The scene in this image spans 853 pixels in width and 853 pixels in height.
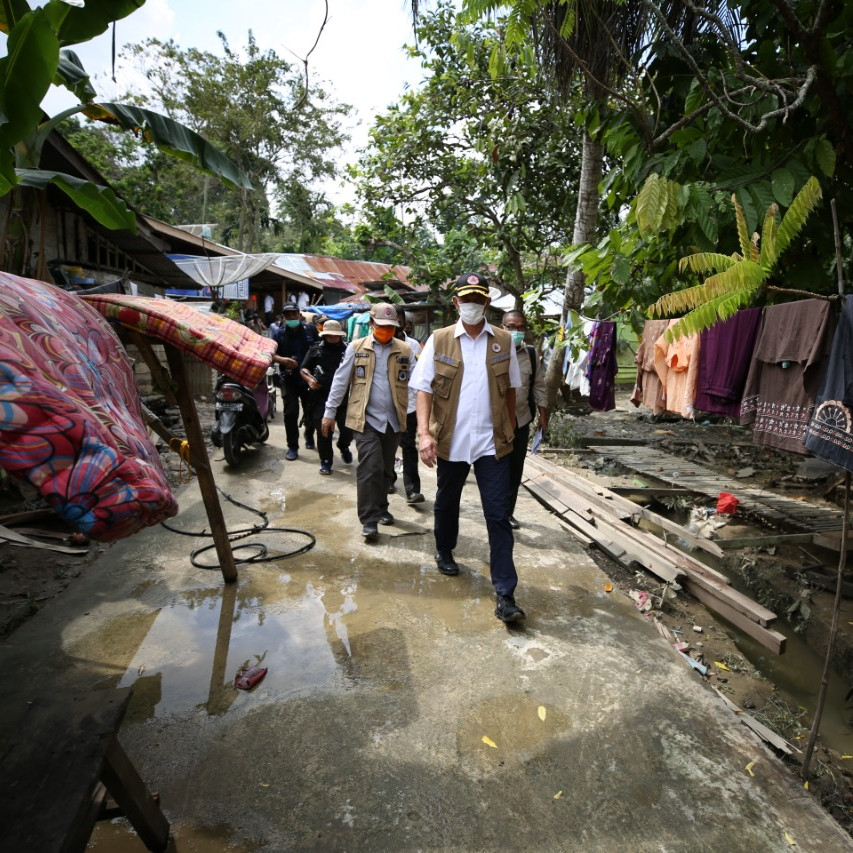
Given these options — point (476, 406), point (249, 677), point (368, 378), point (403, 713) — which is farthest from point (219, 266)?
point (403, 713)

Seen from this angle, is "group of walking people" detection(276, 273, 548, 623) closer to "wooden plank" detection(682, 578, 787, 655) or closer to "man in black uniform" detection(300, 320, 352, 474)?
"man in black uniform" detection(300, 320, 352, 474)

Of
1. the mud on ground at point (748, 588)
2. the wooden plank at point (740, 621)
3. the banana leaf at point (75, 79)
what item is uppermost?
the banana leaf at point (75, 79)

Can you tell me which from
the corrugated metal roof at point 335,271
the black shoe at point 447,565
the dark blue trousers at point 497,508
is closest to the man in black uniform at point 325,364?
the black shoe at point 447,565

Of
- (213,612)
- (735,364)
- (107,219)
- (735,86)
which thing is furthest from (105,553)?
(735,86)

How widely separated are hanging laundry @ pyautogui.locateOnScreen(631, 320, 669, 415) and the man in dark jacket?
4062 mm

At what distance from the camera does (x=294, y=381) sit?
722 centimetres

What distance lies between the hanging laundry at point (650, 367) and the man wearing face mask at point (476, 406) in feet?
8.15

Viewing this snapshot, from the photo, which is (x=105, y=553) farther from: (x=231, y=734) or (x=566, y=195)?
(x=566, y=195)

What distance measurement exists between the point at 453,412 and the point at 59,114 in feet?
12.8

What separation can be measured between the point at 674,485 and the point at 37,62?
737 cm

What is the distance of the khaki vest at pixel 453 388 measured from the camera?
3.61m

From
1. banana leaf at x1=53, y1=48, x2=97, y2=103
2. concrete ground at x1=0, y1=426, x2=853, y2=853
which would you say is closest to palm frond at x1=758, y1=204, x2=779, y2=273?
concrete ground at x1=0, y1=426, x2=853, y2=853

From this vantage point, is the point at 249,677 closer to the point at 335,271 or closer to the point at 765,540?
the point at 765,540

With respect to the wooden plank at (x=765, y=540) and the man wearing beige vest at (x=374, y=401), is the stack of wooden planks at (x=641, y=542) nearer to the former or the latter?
the wooden plank at (x=765, y=540)
